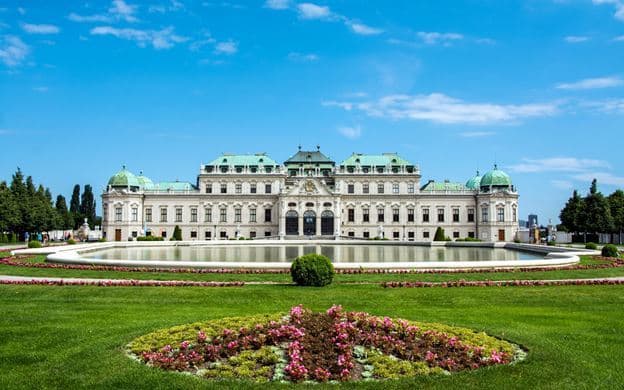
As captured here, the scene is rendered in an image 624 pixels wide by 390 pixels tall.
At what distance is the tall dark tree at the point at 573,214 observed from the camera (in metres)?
75.4

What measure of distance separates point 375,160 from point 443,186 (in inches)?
456

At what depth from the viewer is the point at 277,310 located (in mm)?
13656

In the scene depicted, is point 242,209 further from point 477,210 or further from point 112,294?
point 112,294

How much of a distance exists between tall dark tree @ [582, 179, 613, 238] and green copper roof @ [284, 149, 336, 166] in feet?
122

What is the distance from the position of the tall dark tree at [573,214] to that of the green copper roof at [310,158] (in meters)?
36.6

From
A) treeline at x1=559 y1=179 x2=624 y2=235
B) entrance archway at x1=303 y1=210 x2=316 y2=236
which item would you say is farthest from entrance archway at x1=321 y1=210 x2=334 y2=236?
treeline at x1=559 y1=179 x2=624 y2=235

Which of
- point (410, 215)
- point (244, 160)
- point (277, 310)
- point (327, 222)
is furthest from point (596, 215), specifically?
point (277, 310)

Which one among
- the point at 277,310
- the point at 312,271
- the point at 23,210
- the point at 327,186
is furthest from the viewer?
the point at 327,186

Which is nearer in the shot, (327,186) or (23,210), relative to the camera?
(23,210)

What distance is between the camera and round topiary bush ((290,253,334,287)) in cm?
1870

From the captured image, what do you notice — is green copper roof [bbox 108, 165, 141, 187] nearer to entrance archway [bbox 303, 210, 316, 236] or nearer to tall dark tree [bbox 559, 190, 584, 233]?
entrance archway [bbox 303, 210, 316, 236]

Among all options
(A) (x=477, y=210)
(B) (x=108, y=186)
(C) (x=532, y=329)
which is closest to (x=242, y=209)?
(B) (x=108, y=186)

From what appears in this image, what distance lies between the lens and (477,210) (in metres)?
80.4

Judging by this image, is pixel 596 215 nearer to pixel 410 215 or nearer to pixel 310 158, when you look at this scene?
pixel 410 215
